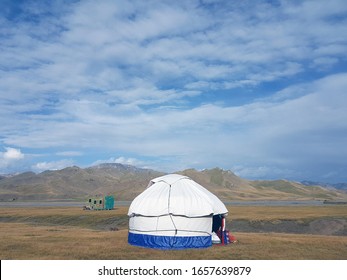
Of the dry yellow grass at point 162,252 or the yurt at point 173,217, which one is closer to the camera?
the dry yellow grass at point 162,252

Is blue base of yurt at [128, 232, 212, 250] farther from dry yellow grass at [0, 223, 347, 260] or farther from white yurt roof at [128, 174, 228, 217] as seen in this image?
white yurt roof at [128, 174, 228, 217]

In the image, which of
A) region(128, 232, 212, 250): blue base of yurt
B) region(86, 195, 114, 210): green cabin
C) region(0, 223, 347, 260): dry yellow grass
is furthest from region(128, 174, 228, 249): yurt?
region(86, 195, 114, 210): green cabin

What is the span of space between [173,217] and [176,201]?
1.11 metres

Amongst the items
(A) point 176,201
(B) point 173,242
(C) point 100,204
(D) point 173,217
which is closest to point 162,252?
(B) point 173,242

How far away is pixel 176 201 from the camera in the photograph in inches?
981

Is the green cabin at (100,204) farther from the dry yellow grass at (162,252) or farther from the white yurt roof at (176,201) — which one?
the white yurt roof at (176,201)

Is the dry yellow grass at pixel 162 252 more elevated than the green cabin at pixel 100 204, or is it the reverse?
the dry yellow grass at pixel 162 252

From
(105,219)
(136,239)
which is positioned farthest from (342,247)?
(105,219)

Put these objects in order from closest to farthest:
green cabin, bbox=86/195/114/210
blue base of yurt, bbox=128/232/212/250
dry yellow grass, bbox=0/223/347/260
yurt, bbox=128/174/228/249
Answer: dry yellow grass, bbox=0/223/347/260 < blue base of yurt, bbox=128/232/212/250 < yurt, bbox=128/174/228/249 < green cabin, bbox=86/195/114/210

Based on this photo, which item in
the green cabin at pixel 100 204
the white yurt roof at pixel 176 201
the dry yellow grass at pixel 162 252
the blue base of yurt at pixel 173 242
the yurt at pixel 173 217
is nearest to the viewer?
the dry yellow grass at pixel 162 252

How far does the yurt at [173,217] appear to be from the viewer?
959 inches

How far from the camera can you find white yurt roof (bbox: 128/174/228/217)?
24.7 meters

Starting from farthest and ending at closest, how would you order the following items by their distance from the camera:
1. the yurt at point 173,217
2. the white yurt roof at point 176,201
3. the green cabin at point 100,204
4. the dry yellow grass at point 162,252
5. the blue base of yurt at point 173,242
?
the green cabin at point 100,204 → the white yurt roof at point 176,201 → the yurt at point 173,217 → the blue base of yurt at point 173,242 → the dry yellow grass at point 162,252

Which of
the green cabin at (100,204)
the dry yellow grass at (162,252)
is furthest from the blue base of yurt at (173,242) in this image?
the green cabin at (100,204)
